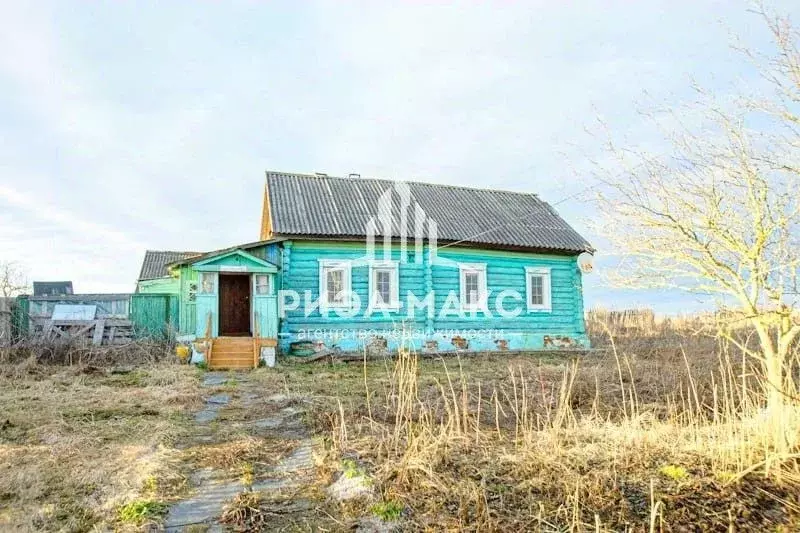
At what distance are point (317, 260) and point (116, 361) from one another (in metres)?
5.19

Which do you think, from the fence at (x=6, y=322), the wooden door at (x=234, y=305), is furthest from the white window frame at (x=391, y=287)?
the fence at (x=6, y=322)

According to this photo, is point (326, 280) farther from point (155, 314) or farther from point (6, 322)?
point (6, 322)

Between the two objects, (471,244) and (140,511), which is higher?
(471,244)

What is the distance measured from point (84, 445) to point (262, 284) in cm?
854

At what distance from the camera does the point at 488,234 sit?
16.6 metres

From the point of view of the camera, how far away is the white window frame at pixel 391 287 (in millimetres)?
15242

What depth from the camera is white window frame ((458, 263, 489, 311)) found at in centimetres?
1605

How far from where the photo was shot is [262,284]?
14.1 meters

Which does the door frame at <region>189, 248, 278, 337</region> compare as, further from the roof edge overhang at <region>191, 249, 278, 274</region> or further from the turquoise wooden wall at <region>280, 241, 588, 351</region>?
the turquoise wooden wall at <region>280, 241, 588, 351</region>

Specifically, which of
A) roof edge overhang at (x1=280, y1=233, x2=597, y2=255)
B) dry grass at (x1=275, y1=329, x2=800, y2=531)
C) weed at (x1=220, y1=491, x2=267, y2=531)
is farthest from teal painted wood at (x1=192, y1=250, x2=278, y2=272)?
weed at (x1=220, y1=491, x2=267, y2=531)

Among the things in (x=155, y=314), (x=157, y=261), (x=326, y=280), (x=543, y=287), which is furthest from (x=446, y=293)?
(x=157, y=261)

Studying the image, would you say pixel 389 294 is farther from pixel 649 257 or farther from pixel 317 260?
pixel 649 257

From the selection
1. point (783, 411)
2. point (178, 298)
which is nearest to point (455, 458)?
point (783, 411)

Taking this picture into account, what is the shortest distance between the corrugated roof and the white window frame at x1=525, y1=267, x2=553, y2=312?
74 centimetres
